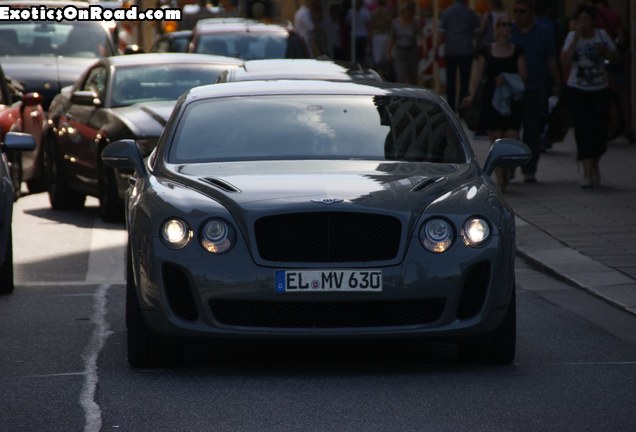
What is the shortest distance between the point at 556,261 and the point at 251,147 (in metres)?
4.00

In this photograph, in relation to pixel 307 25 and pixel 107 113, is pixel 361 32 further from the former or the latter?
pixel 107 113

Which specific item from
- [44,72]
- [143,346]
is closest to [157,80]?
[44,72]

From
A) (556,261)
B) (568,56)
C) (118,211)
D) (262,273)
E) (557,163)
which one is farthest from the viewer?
(557,163)

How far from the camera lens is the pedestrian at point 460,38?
2616 cm

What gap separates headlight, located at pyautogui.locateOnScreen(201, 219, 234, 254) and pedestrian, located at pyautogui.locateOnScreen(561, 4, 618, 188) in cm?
969

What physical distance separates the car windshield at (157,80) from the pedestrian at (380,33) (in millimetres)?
12612

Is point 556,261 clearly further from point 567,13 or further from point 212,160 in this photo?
point 567,13

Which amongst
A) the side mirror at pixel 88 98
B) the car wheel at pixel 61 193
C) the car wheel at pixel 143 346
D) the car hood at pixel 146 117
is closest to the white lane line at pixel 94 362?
the car wheel at pixel 143 346

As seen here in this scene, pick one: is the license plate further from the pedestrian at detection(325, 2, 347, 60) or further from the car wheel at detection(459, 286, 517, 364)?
the pedestrian at detection(325, 2, 347, 60)

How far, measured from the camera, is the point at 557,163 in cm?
2031

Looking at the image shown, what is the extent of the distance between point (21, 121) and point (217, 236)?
947 cm

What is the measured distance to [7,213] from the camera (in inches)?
427

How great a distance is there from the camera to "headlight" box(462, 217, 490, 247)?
8023 millimetres

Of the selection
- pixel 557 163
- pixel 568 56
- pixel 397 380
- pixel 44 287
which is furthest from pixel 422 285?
pixel 557 163
